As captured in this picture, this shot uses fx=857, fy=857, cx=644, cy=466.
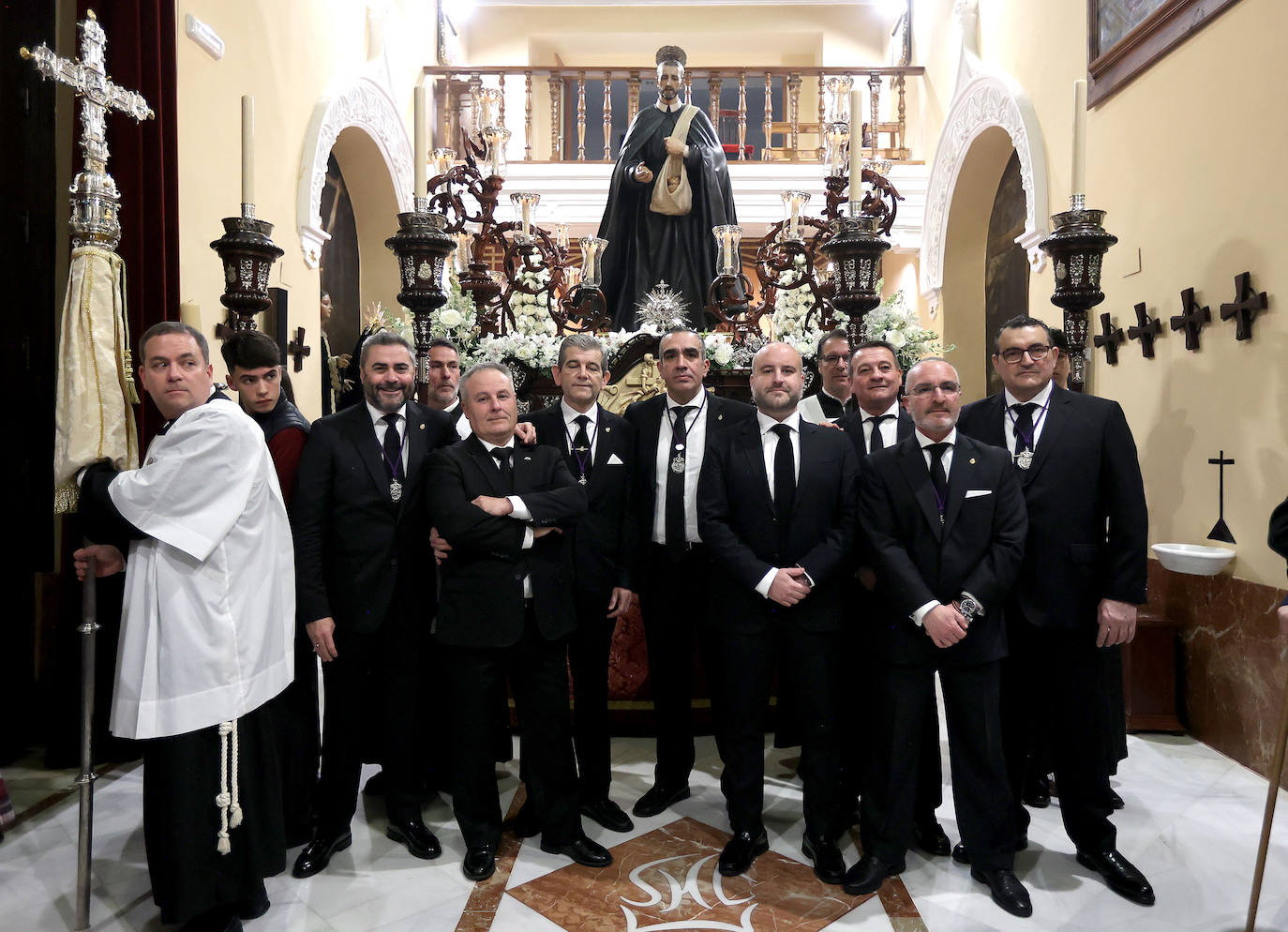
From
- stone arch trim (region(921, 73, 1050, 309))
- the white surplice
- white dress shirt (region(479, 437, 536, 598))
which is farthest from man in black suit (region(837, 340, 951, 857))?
stone arch trim (region(921, 73, 1050, 309))

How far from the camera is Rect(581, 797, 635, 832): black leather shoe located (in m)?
3.15

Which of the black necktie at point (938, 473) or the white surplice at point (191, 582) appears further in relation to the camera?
the black necktie at point (938, 473)

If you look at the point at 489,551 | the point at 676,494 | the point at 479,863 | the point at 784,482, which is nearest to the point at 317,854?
the point at 479,863

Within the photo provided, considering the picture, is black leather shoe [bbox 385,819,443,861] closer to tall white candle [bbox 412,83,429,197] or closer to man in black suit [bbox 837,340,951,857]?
man in black suit [bbox 837,340,951,857]

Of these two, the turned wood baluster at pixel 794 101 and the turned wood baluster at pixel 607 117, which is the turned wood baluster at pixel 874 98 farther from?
the turned wood baluster at pixel 607 117

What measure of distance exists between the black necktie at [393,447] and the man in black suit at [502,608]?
231mm

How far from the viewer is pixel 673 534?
10.4 ft

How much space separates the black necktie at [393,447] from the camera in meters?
2.99

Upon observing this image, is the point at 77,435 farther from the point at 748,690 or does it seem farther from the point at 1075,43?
the point at 1075,43

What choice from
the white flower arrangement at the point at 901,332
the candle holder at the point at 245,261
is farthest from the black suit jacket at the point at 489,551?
the white flower arrangement at the point at 901,332

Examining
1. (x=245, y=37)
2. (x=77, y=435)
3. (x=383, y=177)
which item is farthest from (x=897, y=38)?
(x=77, y=435)

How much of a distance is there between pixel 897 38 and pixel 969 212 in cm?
383

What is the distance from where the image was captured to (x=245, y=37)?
6.08 metres

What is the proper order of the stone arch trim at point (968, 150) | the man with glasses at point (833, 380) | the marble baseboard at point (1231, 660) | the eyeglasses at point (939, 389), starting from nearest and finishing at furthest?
1. the eyeglasses at point (939, 389)
2. the marble baseboard at point (1231, 660)
3. the man with glasses at point (833, 380)
4. the stone arch trim at point (968, 150)
